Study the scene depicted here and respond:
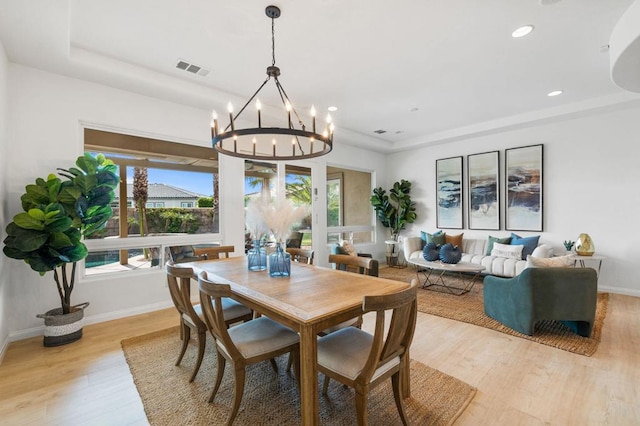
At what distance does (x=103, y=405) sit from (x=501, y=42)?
4.63 meters

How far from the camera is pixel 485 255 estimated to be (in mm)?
5379

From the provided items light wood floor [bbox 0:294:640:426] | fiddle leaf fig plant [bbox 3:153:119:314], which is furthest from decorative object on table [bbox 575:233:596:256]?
fiddle leaf fig plant [bbox 3:153:119:314]

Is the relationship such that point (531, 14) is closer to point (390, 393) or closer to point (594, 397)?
point (594, 397)

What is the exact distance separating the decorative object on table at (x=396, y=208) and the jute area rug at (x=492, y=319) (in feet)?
6.74

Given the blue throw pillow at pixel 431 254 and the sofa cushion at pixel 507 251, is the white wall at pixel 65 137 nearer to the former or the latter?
the blue throw pillow at pixel 431 254

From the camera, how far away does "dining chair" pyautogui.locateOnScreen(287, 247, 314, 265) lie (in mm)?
3109

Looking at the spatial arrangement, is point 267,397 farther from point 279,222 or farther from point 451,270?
point 451,270

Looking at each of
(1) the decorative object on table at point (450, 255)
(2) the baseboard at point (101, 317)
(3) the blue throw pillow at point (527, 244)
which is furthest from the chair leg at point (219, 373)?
(3) the blue throw pillow at point (527, 244)

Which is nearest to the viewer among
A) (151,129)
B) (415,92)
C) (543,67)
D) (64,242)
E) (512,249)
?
(64,242)

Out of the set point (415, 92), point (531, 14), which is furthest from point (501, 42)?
point (415, 92)

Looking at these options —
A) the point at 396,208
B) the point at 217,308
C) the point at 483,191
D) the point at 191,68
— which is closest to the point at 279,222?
the point at 217,308

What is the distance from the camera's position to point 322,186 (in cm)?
587

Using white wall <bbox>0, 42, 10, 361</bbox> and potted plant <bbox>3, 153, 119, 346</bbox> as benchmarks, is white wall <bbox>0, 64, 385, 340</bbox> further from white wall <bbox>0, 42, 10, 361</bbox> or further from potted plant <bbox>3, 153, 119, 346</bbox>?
potted plant <bbox>3, 153, 119, 346</bbox>

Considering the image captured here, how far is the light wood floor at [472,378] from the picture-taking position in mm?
1808
